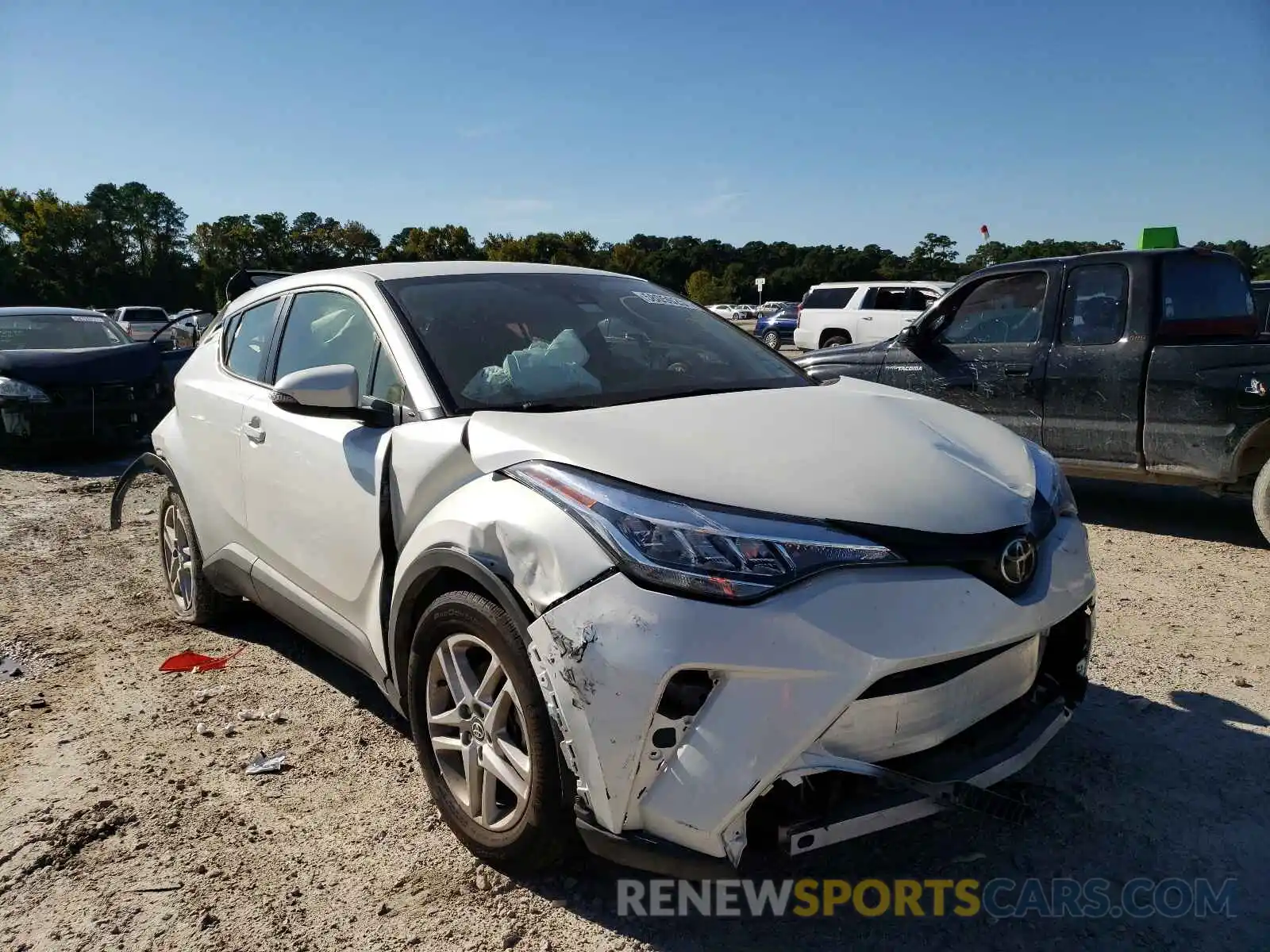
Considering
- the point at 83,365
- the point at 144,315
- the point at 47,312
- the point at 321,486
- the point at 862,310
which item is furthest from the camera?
the point at 144,315

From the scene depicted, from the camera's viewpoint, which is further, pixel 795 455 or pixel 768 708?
pixel 795 455

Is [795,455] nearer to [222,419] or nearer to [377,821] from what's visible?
[377,821]

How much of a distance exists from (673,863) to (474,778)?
70 centimetres

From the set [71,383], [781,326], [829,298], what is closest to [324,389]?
[71,383]

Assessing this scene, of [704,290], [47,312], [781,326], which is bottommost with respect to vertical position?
[47,312]

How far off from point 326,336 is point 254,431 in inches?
18.8

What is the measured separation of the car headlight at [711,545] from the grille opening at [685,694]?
171 mm

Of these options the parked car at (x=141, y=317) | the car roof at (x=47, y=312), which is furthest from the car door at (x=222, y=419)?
the parked car at (x=141, y=317)

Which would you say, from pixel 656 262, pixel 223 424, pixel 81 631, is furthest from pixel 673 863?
pixel 656 262

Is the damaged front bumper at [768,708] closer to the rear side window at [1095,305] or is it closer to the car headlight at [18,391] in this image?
the rear side window at [1095,305]

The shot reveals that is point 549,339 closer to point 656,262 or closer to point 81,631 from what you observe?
point 81,631

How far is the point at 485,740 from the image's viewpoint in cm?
231

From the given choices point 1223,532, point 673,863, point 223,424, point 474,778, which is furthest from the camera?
point 1223,532

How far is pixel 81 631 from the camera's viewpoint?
14.4 feet
